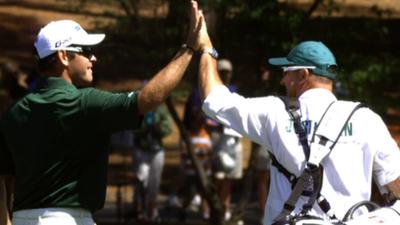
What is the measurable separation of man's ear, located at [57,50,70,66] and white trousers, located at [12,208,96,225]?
702 millimetres

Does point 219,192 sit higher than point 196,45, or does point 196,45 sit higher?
point 196,45

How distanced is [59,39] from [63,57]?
0.09 metres

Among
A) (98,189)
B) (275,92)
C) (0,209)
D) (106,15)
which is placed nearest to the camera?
(98,189)

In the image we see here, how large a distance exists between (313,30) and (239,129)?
20.4 ft

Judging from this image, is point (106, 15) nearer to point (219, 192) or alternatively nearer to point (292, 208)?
point (219, 192)

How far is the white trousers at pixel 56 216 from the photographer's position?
5.24m

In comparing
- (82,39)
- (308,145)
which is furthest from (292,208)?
(82,39)

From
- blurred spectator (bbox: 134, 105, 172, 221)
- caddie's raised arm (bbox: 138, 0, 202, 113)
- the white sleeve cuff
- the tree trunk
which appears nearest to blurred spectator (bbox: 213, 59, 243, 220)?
the tree trunk

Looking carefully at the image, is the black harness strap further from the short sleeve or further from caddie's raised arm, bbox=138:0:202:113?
the short sleeve

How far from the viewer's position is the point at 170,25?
11.8 meters

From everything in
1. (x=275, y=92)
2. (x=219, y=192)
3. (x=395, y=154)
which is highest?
(x=395, y=154)

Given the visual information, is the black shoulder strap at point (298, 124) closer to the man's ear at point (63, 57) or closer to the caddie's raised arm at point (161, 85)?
the caddie's raised arm at point (161, 85)

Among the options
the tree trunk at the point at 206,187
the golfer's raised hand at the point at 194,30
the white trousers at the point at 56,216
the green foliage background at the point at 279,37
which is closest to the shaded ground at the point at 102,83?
the green foliage background at the point at 279,37

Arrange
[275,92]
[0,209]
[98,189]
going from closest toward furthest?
1. [98,189]
2. [0,209]
3. [275,92]
